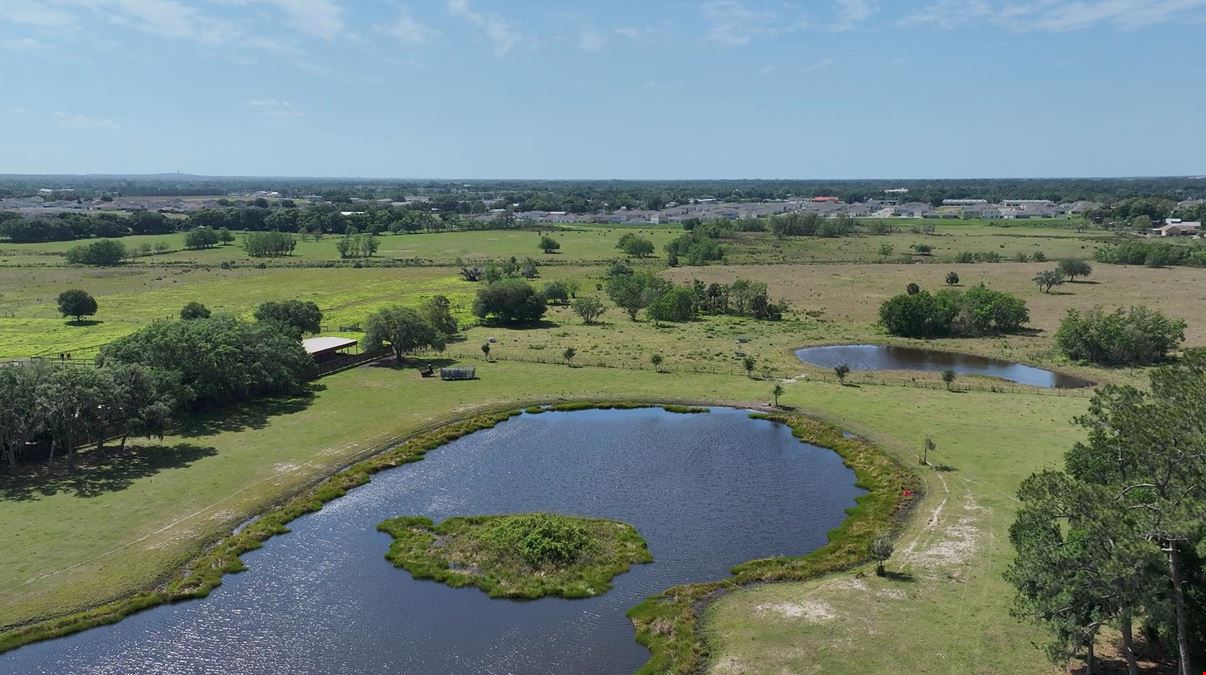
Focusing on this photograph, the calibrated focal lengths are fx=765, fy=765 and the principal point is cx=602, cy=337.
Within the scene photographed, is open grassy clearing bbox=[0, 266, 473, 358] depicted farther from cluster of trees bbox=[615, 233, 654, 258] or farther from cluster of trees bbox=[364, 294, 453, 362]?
cluster of trees bbox=[615, 233, 654, 258]

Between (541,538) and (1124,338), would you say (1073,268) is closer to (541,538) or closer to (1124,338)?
(1124,338)

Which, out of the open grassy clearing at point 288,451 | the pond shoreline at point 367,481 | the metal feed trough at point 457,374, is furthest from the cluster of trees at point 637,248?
the pond shoreline at point 367,481

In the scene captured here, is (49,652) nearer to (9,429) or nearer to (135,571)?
(135,571)

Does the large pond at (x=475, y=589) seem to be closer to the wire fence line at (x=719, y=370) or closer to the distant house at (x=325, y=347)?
the wire fence line at (x=719, y=370)

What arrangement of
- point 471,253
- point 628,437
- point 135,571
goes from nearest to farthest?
point 135,571 → point 628,437 → point 471,253

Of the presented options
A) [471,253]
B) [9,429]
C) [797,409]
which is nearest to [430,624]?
[9,429]

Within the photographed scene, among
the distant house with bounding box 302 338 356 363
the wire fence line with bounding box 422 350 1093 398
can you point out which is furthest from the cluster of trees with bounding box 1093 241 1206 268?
the distant house with bounding box 302 338 356 363
